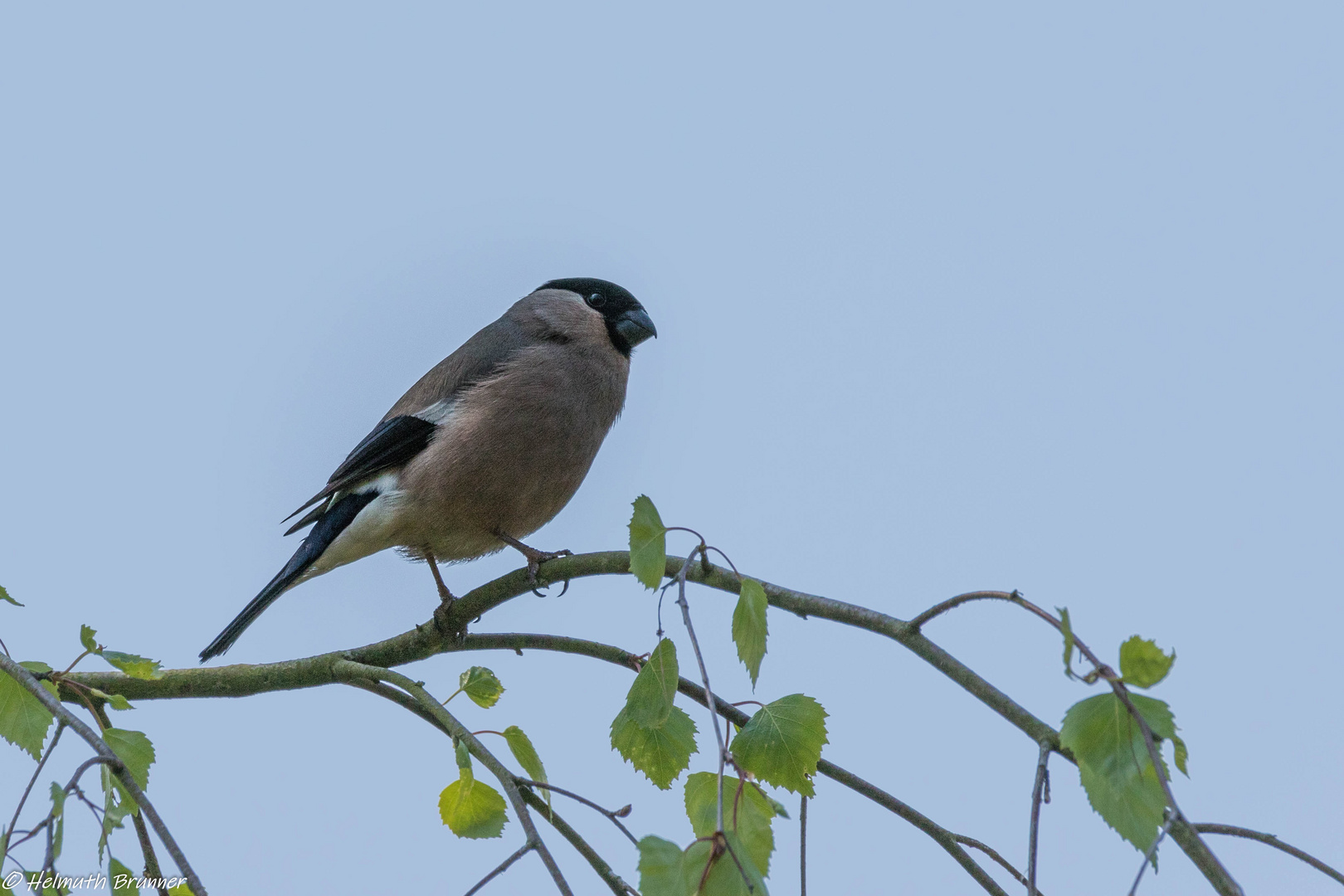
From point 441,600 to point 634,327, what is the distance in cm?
172

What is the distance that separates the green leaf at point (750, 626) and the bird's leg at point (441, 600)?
1783 mm

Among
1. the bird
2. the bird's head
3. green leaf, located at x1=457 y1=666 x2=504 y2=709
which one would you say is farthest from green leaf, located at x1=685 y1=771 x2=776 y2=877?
the bird's head

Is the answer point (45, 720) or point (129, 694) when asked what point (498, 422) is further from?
point (45, 720)

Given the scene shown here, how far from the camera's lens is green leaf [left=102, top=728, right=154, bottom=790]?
8.24 feet

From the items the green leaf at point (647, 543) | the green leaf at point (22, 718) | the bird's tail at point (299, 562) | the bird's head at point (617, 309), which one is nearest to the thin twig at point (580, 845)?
the green leaf at point (647, 543)

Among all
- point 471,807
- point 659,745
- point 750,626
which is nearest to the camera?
point 750,626

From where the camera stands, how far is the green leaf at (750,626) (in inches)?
87.0

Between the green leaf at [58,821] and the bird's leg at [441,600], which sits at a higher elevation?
the bird's leg at [441,600]

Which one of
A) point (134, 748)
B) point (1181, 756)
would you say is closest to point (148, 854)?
point (134, 748)

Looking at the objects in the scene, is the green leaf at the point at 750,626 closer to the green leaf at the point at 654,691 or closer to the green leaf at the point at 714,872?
the green leaf at the point at 654,691

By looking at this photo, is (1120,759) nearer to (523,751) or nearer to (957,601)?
(957,601)

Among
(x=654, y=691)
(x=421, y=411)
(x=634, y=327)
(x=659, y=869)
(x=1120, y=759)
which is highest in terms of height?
(x=634, y=327)

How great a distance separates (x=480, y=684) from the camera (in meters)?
3.01

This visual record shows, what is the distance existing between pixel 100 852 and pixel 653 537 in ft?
3.56
